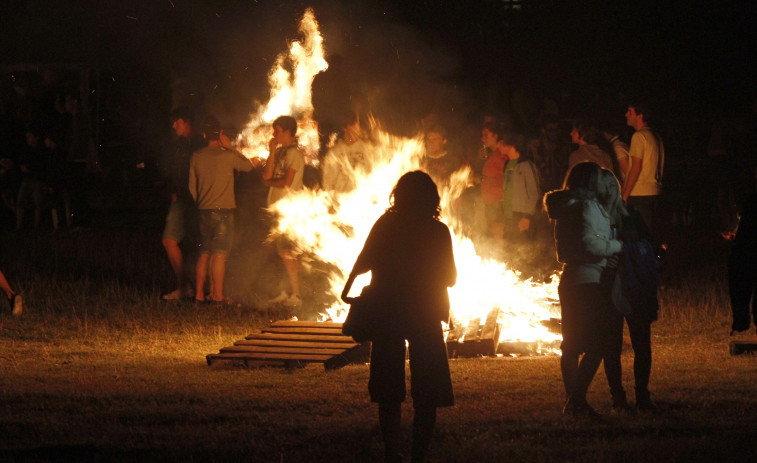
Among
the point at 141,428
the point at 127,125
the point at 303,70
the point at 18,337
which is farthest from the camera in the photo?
the point at 127,125

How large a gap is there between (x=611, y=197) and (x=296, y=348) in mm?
3558

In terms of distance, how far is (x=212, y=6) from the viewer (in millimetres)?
23641

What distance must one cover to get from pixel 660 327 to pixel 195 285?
18.4ft

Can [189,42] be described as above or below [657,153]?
above

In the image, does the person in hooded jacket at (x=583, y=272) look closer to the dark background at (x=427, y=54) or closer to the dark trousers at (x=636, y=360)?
the dark trousers at (x=636, y=360)

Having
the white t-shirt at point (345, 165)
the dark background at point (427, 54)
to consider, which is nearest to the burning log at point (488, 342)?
the white t-shirt at point (345, 165)

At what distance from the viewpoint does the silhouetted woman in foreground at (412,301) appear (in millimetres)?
6340

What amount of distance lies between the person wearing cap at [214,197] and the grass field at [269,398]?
519 millimetres

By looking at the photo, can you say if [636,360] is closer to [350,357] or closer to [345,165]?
[350,357]

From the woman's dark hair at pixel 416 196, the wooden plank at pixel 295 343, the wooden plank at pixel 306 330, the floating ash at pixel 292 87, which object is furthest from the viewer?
the floating ash at pixel 292 87

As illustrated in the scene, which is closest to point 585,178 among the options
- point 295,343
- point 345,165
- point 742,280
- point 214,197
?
point 742,280

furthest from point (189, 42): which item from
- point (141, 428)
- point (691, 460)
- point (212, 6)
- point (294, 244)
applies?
point (691, 460)

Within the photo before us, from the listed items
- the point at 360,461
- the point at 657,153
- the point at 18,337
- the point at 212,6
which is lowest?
the point at 360,461

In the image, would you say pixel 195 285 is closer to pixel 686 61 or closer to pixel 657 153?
pixel 657 153
